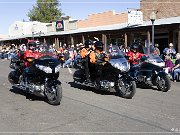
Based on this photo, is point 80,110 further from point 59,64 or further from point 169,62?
point 169,62

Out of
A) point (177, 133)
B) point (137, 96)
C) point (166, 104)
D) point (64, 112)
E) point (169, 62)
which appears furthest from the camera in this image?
point (169, 62)

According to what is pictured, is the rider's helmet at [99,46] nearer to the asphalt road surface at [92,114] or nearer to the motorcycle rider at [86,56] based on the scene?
the motorcycle rider at [86,56]

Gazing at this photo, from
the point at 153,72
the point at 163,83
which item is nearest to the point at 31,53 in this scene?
the point at 153,72

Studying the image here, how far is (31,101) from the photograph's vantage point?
29.2ft

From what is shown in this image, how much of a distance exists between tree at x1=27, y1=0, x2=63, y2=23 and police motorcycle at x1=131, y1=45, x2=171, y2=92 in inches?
2516

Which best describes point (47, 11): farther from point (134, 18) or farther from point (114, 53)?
point (114, 53)

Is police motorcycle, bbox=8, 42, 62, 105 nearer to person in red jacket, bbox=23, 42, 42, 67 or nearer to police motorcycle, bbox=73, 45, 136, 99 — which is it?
person in red jacket, bbox=23, 42, 42, 67

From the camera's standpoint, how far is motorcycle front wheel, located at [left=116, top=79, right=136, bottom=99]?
354 inches

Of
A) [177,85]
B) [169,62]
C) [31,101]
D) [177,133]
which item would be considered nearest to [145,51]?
[177,85]

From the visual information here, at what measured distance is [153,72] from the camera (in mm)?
10797

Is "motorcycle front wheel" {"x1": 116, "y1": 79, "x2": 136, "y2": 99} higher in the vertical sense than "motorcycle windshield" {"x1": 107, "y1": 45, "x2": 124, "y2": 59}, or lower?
lower

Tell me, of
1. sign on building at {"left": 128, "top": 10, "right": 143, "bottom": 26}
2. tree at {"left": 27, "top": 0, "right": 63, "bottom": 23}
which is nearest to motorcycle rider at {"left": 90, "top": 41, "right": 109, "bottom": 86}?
sign on building at {"left": 128, "top": 10, "right": 143, "bottom": 26}

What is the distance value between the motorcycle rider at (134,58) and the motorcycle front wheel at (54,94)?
3.69 metres

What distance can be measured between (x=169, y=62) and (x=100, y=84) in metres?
5.61
